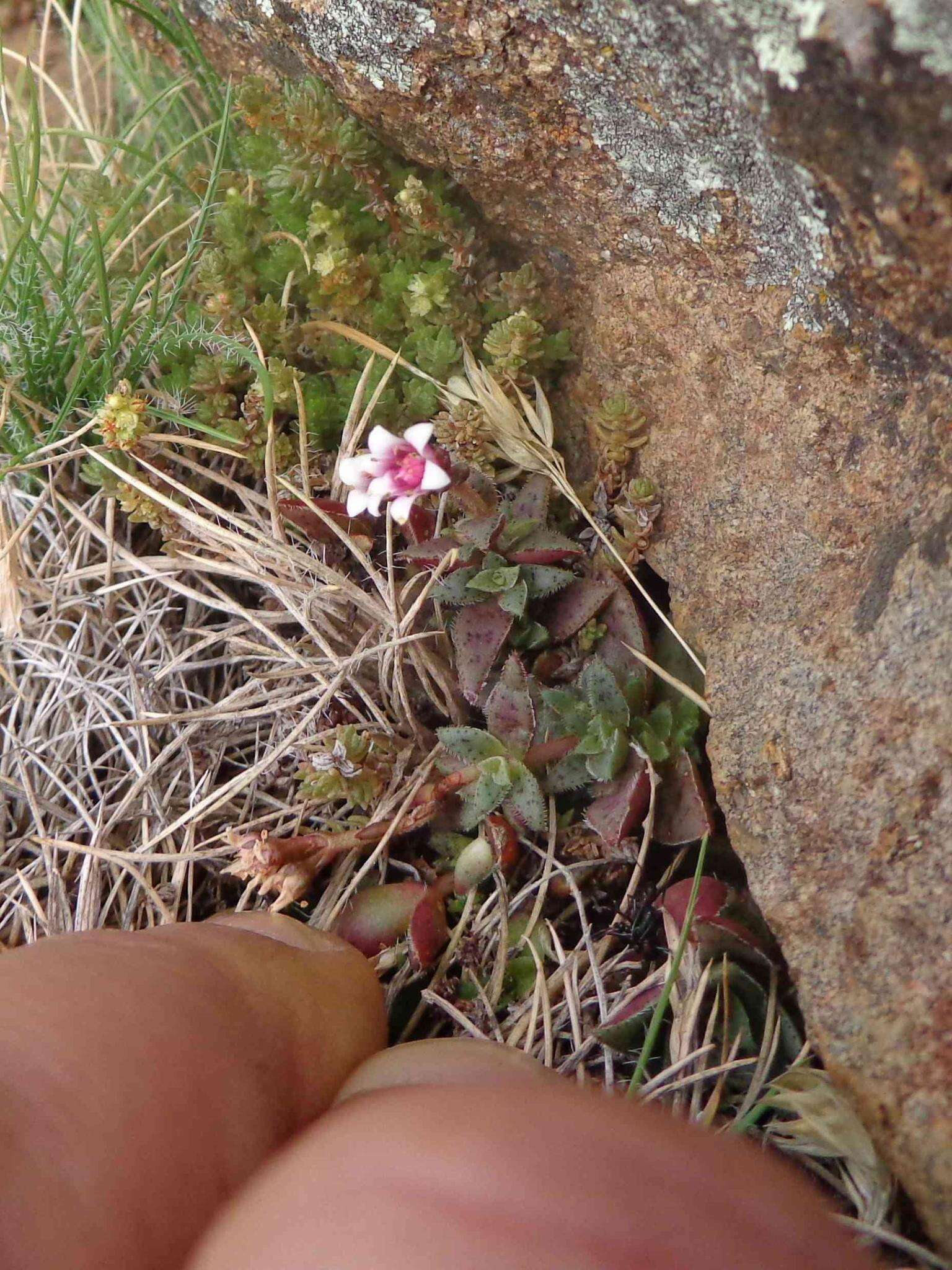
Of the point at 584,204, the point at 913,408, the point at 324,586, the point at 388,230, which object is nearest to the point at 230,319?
the point at 388,230

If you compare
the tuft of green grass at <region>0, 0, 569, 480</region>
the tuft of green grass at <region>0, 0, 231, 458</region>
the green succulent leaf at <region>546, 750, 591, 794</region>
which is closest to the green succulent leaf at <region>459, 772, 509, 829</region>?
the green succulent leaf at <region>546, 750, 591, 794</region>

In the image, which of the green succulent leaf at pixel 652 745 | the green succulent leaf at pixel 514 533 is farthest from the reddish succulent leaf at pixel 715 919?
the green succulent leaf at pixel 514 533

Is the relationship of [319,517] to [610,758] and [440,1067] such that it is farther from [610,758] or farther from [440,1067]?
[440,1067]

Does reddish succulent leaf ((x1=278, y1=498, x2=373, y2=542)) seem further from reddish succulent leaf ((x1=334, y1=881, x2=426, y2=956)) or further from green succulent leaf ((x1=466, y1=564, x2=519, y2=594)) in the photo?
reddish succulent leaf ((x1=334, y1=881, x2=426, y2=956))

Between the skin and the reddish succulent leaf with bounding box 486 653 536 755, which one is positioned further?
the reddish succulent leaf with bounding box 486 653 536 755

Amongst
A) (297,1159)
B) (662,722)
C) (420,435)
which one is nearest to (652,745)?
(662,722)

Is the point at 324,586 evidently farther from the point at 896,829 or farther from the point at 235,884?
the point at 896,829
